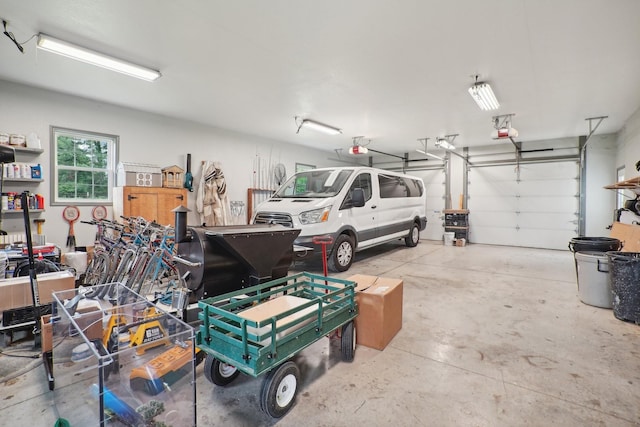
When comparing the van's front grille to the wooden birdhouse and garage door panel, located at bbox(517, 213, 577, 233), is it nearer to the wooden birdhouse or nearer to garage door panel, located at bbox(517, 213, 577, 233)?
the wooden birdhouse

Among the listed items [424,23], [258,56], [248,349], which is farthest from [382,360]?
[258,56]

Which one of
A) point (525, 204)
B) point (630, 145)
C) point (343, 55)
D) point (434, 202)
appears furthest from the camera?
point (434, 202)

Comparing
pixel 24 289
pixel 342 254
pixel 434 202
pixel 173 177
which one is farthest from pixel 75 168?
pixel 434 202

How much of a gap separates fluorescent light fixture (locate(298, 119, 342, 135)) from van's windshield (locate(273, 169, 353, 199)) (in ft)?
4.42

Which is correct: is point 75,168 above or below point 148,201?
above

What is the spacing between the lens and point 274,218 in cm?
495

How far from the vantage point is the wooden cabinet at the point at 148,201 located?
16.9 ft

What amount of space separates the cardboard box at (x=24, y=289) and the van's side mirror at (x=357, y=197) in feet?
13.1

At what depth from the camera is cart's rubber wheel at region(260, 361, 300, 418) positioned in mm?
1652

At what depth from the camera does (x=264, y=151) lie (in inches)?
329

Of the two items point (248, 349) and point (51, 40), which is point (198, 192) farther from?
point (248, 349)

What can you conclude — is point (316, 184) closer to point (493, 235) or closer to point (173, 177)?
point (173, 177)

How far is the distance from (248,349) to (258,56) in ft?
11.1

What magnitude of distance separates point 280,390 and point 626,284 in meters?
3.72
